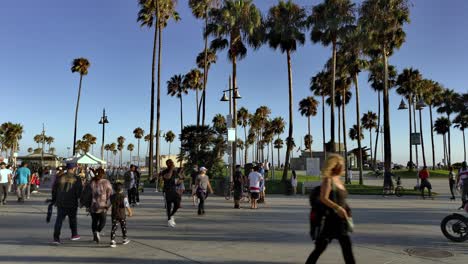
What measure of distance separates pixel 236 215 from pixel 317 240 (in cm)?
861

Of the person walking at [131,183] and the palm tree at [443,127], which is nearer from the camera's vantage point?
the person walking at [131,183]

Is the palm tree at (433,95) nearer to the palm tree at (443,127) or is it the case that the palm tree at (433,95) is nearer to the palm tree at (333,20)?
the palm tree at (443,127)

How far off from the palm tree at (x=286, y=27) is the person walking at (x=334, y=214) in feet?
81.2

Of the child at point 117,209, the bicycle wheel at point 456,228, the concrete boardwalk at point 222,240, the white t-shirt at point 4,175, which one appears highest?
the white t-shirt at point 4,175

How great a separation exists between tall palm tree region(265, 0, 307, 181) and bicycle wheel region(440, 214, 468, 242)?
20.8 metres

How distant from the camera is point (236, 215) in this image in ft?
44.6

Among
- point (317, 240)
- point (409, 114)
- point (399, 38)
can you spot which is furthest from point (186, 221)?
point (409, 114)

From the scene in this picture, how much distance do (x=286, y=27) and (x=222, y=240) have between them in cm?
2406

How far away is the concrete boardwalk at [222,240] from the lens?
699 centimetres

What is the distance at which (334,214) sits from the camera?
16.6 ft

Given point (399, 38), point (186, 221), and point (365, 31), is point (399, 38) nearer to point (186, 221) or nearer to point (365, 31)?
point (365, 31)

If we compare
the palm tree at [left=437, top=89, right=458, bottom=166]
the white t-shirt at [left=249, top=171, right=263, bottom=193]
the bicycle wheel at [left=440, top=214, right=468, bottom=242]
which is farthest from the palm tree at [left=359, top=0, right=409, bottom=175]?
the palm tree at [left=437, top=89, right=458, bottom=166]

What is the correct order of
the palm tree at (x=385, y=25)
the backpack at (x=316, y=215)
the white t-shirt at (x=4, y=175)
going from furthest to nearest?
the palm tree at (x=385, y=25) < the white t-shirt at (x=4, y=175) < the backpack at (x=316, y=215)

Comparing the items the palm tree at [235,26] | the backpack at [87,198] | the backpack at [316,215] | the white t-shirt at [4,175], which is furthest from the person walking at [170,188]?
the palm tree at [235,26]
